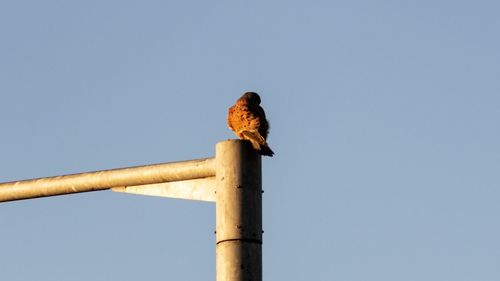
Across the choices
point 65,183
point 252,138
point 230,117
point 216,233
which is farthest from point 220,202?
point 230,117

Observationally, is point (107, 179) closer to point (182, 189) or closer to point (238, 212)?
point (182, 189)

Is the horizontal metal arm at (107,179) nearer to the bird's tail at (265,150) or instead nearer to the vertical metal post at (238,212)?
the vertical metal post at (238,212)

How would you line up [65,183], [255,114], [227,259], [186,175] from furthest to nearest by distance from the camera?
1. [255,114]
2. [65,183]
3. [186,175]
4. [227,259]

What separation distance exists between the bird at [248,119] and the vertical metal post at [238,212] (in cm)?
35

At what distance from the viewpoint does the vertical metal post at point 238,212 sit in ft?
15.9

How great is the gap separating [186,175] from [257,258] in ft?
2.15

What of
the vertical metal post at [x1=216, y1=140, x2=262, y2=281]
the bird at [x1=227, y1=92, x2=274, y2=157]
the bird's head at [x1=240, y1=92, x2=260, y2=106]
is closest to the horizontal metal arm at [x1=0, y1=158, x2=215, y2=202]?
the vertical metal post at [x1=216, y1=140, x2=262, y2=281]

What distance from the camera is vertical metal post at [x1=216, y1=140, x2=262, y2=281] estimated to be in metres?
4.84

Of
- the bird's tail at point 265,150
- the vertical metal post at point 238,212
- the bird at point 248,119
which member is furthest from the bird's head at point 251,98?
the vertical metal post at point 238,212

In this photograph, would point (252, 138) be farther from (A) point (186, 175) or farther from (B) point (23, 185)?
(B) point (23, 185)

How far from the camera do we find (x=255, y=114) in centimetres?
645

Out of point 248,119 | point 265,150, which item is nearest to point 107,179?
point 265,150

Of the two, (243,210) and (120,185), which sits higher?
A: (120,185)

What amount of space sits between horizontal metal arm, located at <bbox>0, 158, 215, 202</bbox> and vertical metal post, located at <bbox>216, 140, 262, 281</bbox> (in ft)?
0.43
